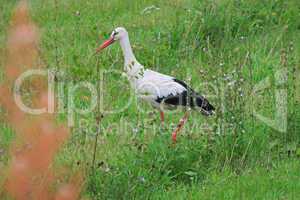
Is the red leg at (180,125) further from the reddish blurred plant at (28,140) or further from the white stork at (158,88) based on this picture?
the reddish blurred plant at (28,140)

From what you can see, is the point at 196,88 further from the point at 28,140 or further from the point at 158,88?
the point at 28,140

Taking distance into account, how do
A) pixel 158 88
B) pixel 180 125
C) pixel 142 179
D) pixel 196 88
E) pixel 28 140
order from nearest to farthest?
pixel 28 140, pixel 142 179, pixel 180 125, pixel 158 88, pixel 196 88

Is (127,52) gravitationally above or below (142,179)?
above

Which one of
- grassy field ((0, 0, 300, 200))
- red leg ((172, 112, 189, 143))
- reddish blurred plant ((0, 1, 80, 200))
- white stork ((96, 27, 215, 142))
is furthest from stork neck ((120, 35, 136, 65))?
reddish blurred plant ((0, 1, 80, 200))

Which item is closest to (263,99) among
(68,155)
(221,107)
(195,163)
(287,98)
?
(287,98)

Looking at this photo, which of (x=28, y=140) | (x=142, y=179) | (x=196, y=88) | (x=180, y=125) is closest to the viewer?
(x=28, y=140)

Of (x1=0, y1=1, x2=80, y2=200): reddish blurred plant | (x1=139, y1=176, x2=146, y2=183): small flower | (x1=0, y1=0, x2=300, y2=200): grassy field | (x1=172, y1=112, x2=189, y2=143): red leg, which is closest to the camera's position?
(x1=0, y1=1, x2=80, y2=200): reddish blurred plant

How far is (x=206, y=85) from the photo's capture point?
265 inches

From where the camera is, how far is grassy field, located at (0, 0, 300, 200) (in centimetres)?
546

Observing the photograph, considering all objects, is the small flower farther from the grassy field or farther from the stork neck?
the stork neck

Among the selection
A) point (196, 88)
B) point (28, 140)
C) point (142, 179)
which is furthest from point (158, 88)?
point (28, 140)

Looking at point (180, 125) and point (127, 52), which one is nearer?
point (180, 125)

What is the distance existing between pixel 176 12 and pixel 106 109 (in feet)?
7.90

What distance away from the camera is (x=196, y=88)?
7223mm
